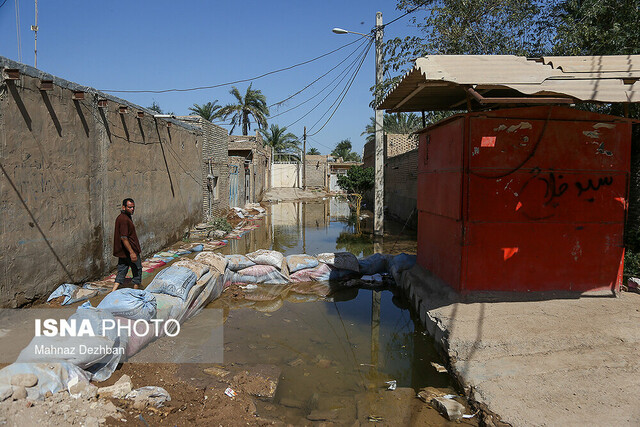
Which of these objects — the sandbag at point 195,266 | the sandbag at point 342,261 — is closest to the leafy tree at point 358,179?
the sandbag at point 342,261

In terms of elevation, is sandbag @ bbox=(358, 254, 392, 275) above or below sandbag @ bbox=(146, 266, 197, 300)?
below

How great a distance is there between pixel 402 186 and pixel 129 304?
46.2 ft

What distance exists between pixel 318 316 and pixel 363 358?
1.53 metres

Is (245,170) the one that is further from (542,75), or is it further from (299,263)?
(542,75)

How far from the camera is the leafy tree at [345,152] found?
5782 cm

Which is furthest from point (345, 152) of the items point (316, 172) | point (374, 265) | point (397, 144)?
point (374, 265)

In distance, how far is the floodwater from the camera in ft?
13.1

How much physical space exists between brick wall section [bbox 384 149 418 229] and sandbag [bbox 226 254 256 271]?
21.9 feet

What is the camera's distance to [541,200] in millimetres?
5293

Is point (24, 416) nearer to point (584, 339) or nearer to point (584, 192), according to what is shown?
point (584, 339)

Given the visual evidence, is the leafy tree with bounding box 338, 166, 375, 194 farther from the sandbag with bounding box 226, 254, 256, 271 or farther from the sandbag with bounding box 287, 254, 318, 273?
the sandbag with bounding box 226, 254, 256, 271

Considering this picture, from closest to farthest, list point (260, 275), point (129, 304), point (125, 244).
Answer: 1. point (129, 304)
2. point (125, 244)
3. point (260, 275)

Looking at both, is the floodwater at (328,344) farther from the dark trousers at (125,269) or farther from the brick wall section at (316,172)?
the brick wall section at (316,172)

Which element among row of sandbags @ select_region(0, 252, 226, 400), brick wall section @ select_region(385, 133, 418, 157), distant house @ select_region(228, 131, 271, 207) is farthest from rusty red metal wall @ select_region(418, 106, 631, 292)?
brick wall section @ select_region(385, 133, 418, 157)
